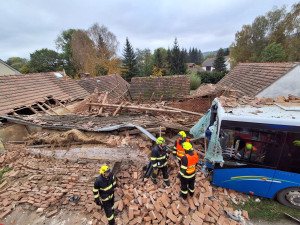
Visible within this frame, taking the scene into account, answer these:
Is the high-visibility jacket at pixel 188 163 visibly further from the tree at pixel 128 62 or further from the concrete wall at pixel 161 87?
the tree at pixel 128 62

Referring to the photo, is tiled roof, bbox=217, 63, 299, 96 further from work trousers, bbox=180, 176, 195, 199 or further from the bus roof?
work trousers, bbox=180, 176, 195, 199

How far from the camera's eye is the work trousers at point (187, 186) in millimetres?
4192

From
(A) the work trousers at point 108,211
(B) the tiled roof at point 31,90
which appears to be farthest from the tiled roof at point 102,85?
(A) the work trousers at point 108,211

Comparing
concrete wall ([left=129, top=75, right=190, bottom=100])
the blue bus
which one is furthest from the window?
concrete wall ([left=129, top=75, right=190, bottom=100])

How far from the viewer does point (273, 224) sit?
158 inches

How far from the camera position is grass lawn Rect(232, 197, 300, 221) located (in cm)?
416

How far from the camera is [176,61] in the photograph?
1276 inches

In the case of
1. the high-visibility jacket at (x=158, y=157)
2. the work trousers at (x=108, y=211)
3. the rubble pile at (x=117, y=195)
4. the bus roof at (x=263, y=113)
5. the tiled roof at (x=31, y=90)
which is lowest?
the rubble pile at (x=117, y=195)

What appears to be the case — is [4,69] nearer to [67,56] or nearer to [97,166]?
[67,56]

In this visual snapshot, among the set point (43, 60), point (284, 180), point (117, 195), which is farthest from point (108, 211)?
point (43, 60)

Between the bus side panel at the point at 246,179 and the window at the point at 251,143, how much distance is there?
32cm

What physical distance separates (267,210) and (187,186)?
101 inches

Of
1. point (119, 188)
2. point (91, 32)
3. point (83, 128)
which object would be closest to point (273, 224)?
point (119, 188)

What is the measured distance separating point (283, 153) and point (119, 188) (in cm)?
529
